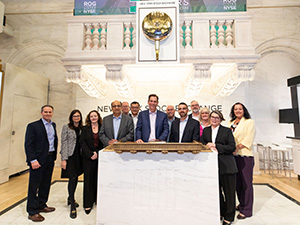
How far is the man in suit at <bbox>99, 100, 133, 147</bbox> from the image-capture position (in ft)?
9.77

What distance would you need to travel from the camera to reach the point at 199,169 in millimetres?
2303

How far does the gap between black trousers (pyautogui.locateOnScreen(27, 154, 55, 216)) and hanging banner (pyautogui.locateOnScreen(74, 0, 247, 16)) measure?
2.93m

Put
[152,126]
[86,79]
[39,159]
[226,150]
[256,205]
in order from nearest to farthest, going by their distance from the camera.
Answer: [226,150] < [39,159] < [152,126] < [256,205] < [86,79]

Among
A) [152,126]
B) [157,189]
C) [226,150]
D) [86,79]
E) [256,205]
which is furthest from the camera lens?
[86,79]

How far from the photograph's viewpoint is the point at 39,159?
2.76 metres

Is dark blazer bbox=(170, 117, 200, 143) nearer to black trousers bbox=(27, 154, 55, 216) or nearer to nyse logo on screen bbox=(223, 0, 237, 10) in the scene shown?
black trousers bbox=(27, 154, 55, 216)

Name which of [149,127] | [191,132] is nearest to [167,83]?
[149,127]

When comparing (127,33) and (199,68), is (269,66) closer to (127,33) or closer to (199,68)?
(199,68)

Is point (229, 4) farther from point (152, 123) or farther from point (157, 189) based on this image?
point (157, 189)

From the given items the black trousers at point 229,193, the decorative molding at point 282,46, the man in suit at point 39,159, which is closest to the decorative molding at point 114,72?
the man in suit at point 39,159

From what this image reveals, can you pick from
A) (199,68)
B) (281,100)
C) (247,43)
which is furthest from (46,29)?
(281,100)

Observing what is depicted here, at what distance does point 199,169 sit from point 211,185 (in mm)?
244

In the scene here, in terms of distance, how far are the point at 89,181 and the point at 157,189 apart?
1.21 meters

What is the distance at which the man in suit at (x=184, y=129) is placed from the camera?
280 cm
